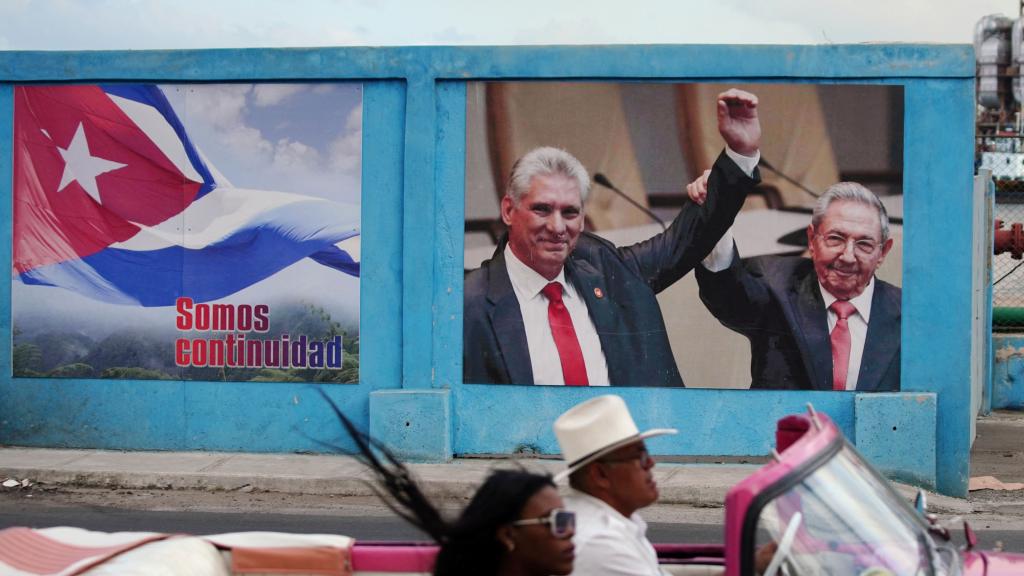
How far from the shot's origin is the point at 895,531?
12.0 feet

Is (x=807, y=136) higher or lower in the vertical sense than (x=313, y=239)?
higher

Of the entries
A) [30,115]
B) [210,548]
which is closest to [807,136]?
[30,115]

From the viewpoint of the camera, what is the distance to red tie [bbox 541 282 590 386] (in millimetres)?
10656

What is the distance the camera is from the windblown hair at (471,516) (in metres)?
2.90

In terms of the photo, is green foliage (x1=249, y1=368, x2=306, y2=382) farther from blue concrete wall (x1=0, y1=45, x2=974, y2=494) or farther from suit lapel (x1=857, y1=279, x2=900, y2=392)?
suit lapel (x1=857, y1=279, x2=900, y2=392)

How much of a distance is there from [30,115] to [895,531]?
9669 mm

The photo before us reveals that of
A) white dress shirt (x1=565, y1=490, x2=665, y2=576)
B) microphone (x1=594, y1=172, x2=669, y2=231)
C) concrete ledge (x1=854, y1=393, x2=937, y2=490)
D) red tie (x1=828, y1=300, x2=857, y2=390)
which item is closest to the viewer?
white dress shirt (x1=565, y1=490, x2=665, y2=576)

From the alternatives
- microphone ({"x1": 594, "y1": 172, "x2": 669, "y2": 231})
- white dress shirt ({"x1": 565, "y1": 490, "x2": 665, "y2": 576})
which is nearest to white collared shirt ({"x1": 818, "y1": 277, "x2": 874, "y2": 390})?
microphone ({"x1": 594, "y1": 172, "x2": 669, "y2": 231})

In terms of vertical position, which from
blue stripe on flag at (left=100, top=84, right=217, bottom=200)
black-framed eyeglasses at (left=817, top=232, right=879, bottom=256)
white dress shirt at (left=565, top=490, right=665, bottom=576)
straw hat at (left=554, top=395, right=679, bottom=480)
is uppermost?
blue stripe on flag at (left=100, top=84, right=217, bottom=200)

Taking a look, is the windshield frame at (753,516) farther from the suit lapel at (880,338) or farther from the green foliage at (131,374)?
the green foliage at (131,374)

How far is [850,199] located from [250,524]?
5.43 metres

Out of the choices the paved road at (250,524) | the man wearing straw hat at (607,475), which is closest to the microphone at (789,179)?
the paved road at (250,524)

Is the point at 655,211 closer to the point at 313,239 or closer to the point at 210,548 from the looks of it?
the point at 313,239

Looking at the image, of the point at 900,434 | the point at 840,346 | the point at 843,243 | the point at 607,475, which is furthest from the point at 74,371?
the point at 607,475
